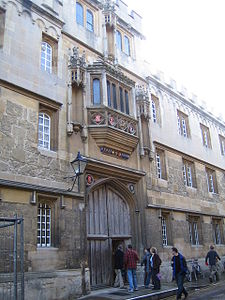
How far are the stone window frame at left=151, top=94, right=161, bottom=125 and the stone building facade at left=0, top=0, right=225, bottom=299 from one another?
67 mm

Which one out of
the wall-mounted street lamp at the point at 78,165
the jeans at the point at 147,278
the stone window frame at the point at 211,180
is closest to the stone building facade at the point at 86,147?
the wall-mounted street lamp at the point at 78,165

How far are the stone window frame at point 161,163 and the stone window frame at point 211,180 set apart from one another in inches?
215

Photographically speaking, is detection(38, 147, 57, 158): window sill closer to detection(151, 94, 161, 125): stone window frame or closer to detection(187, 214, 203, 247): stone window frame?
detection(151, 94, 161, 125): stone window frame

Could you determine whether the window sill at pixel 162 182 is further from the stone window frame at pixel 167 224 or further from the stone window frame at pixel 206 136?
the stone window frame at pixel 206 136

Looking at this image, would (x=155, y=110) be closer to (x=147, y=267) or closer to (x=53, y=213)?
(x=147, y=267)

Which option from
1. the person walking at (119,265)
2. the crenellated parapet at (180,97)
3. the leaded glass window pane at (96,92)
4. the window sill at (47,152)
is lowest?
the person walking at (119,265)

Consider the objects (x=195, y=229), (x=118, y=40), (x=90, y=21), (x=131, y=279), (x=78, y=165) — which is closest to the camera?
(x=78, y=165)

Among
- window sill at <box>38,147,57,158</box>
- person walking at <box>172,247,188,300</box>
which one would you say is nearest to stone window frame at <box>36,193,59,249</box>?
window sill at <box>38,147,57,158</box>

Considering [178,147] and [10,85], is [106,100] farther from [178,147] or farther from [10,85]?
[178,147]

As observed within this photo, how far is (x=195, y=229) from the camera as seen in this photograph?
61.7 ft

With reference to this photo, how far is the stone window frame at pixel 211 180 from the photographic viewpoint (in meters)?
21.9

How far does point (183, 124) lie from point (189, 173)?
10.3 ft

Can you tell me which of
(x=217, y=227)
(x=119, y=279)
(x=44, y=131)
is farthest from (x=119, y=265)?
(x=217, y=227)

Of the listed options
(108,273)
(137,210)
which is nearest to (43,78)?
(137,210)
